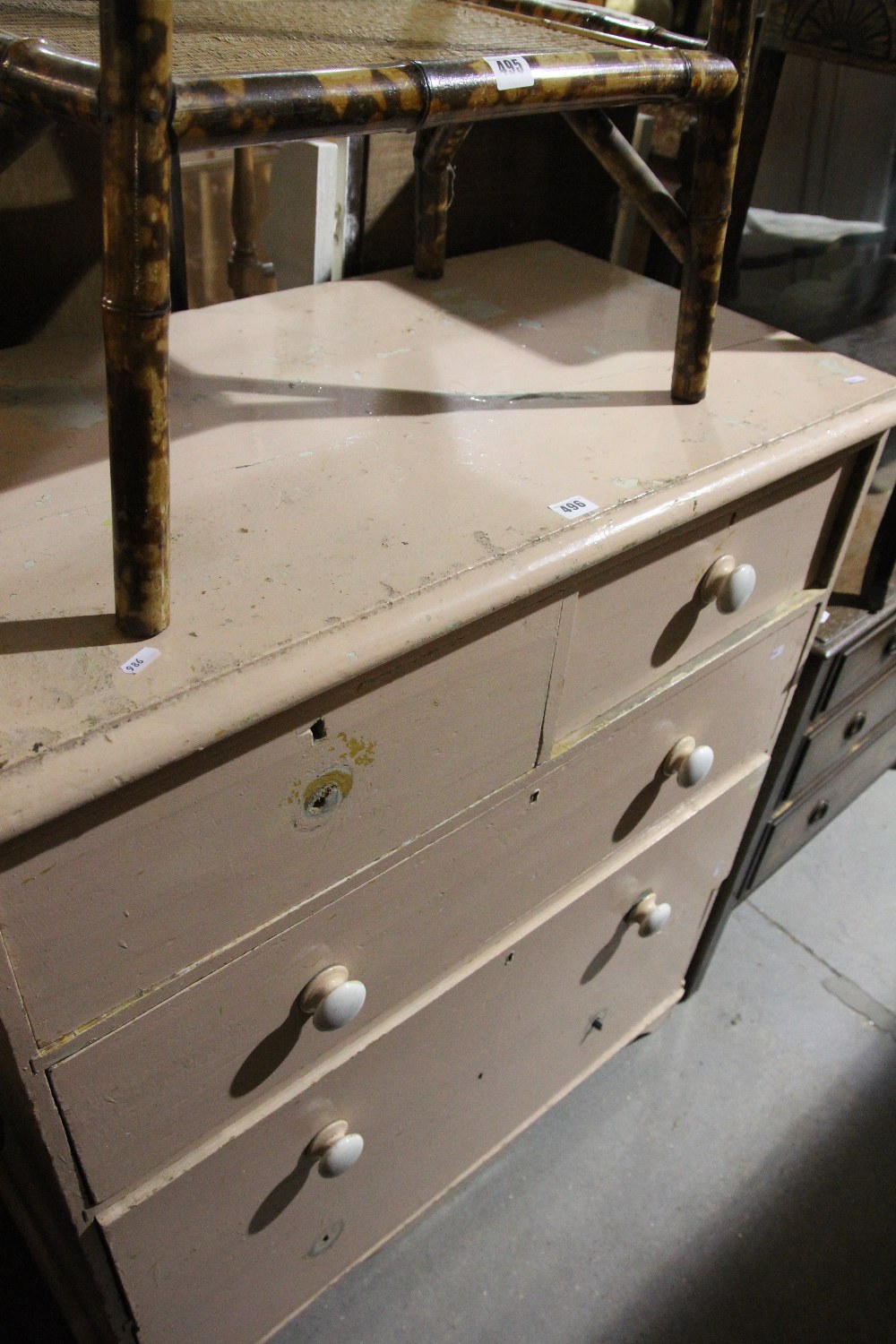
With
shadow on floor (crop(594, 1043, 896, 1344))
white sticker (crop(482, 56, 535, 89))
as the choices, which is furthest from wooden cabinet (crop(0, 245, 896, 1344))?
shadow on floor (crop(594, 1043, 896, 1344))

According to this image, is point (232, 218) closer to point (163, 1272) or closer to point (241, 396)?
point (241, 396)

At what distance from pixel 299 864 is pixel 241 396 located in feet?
1.09

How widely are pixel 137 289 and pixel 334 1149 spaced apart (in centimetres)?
65

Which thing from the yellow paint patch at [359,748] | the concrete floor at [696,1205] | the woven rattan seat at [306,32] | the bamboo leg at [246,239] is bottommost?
the concrete floor at [696,1205]

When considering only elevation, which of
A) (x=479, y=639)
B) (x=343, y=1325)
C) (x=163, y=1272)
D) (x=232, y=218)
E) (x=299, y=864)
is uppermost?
(x=232, y=218)

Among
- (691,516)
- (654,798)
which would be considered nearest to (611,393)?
(691,516)

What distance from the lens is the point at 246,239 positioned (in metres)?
0.89

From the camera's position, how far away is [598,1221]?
3.80ft

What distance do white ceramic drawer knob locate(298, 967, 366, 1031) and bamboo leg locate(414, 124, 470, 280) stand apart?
2.08ft

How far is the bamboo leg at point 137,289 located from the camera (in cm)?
39

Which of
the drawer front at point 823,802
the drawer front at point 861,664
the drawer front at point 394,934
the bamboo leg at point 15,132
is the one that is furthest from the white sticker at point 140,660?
the drawer front at point 823,802

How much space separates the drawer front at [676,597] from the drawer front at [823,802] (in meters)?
0.52

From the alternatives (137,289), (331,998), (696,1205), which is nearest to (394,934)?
(331,998)

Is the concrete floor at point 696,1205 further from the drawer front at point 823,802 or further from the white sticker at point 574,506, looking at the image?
the white sticker at point 574,506
